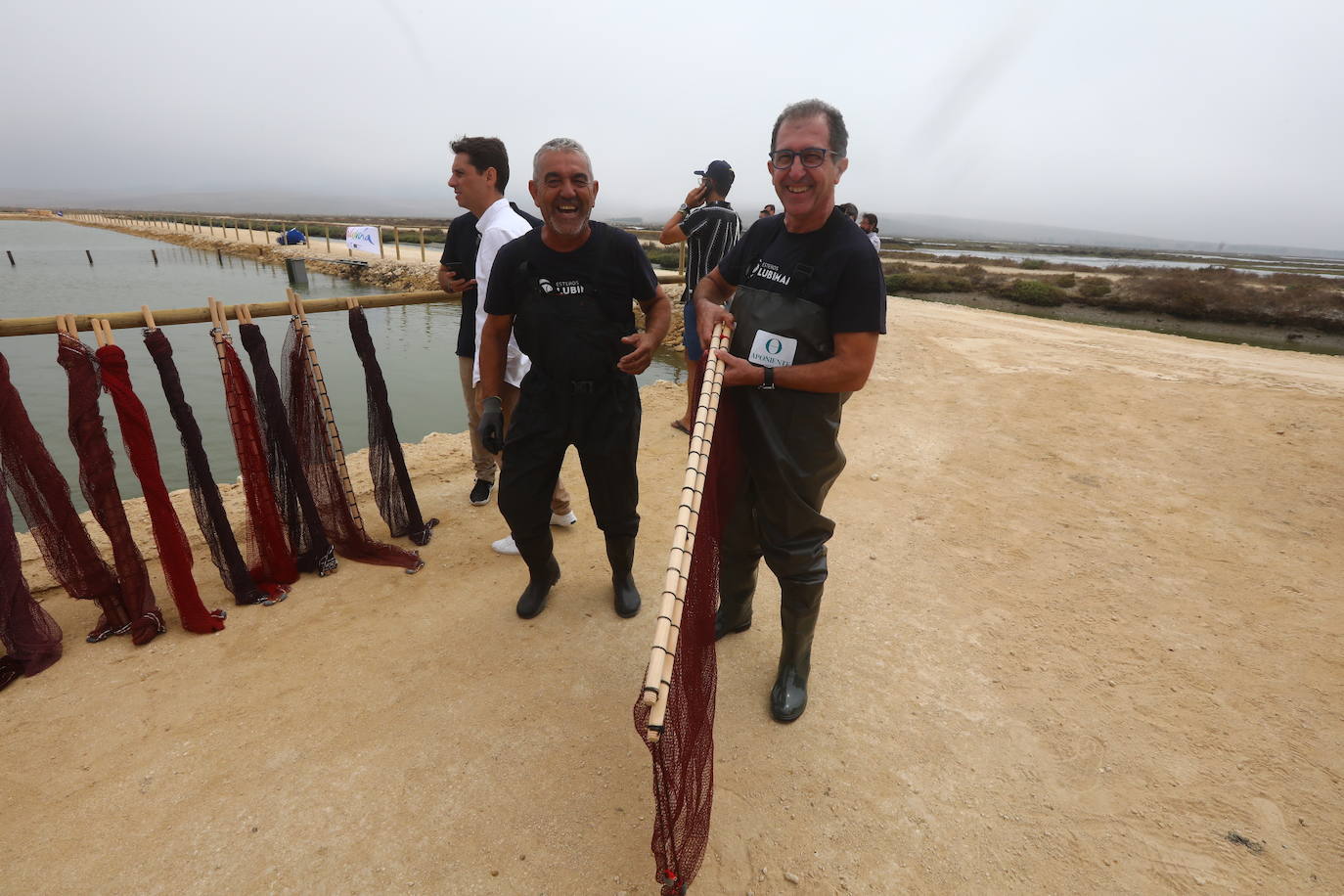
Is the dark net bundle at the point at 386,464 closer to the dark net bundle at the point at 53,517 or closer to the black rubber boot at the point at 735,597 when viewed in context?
the dark net bundle at the point at 53,517

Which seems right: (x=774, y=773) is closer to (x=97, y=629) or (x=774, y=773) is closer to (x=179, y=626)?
(x=179, y=626)

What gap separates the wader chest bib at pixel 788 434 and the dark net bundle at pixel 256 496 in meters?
2.85

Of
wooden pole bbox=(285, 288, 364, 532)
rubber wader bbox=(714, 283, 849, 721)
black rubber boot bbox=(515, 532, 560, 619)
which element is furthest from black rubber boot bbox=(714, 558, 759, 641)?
wooden pole bbox=(285, 288, 364, 532)

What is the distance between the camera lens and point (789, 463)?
7.75 ft

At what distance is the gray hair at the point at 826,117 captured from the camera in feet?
6.91

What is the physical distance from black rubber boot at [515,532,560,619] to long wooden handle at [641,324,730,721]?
64.9 inches

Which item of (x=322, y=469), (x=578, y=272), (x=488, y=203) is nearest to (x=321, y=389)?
(x=322, y=469)

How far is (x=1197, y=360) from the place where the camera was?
9461 millimetres

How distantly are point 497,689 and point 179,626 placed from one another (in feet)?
6.31

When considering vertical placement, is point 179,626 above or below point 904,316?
below

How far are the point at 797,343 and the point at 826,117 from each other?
2.69ft

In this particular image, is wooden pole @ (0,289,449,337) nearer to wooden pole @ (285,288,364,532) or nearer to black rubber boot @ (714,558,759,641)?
wooden pole @ (285,288,364,532)

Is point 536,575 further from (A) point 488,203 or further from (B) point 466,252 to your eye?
(A) point 488,203

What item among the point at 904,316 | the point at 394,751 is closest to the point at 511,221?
the point at 394,751
